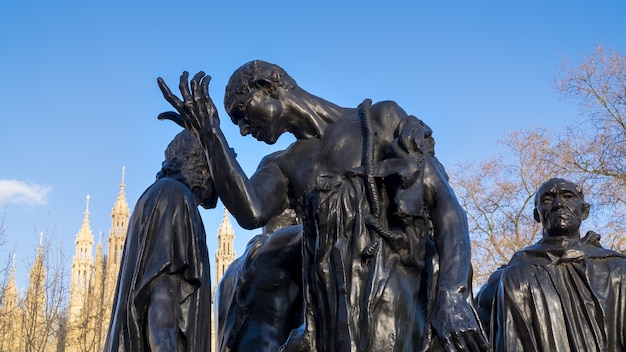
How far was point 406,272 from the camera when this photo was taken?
415 centimetres

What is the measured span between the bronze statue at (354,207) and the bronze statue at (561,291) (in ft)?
7.08

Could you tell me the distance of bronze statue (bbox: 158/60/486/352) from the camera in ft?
13.0

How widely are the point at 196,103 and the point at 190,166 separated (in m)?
0.97

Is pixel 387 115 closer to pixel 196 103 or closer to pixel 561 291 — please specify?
pixel 196 103

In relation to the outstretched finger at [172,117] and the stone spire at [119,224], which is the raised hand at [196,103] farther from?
the stone spire at [119,224]

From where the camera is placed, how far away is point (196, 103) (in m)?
4.33

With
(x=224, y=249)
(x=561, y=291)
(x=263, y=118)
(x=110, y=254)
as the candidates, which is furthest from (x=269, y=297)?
(x=110, y=254)

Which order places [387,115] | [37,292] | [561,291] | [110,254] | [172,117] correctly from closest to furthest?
[387,115], [172,117], [561,291], [37,292], [110,254]

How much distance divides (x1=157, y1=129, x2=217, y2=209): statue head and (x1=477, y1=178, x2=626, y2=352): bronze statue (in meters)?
2.48

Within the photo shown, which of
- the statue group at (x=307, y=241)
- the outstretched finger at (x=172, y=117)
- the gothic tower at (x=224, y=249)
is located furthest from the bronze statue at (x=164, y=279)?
the gothic tower at (x=224, y=249)

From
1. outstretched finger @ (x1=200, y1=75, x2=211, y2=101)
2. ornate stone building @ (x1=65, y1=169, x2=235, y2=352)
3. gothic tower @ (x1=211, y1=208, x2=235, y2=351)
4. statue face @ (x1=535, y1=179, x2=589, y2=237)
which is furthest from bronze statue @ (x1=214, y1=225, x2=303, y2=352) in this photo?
gothic tower @ (x1=211, y1=208, x2=235, y2=351)

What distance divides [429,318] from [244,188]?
113 cm

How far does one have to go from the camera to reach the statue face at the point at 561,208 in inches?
245

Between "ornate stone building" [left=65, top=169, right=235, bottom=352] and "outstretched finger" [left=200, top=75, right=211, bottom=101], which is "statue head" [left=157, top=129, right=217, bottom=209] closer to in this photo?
"outstretched finger" [left=200, top=75, right=211, bottom=101]
